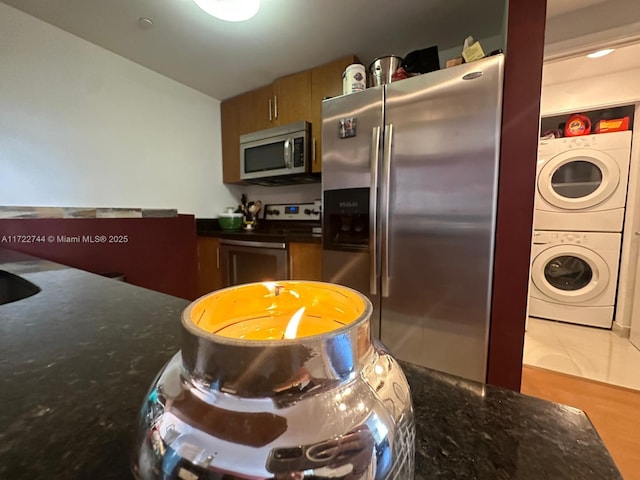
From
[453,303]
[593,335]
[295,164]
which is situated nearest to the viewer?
[453,303]

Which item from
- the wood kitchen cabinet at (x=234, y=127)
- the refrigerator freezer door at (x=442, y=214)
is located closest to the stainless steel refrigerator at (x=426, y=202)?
the refrigerator freezer door at (x=442, y=214)

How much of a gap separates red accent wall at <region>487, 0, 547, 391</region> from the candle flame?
126 cm

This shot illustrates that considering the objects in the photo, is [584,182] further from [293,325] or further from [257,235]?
[293,325]

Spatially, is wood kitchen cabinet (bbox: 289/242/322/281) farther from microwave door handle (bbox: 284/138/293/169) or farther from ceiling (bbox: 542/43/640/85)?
ceiling (bbox: 542/43/640/85)

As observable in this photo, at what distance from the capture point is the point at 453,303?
51.9 inches

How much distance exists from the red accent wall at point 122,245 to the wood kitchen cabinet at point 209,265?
0.42ft

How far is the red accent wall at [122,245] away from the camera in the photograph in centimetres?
155

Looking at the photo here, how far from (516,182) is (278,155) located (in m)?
1.63

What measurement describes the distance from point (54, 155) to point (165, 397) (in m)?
2.23

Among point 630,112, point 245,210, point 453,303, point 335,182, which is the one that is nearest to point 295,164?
point 335,182

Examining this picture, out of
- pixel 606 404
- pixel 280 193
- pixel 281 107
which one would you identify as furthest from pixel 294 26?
pixel 606 404

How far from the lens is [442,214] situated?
4.32ft

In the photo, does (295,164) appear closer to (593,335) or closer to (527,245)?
(527,245)

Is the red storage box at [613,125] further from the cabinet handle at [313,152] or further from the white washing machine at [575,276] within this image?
the cabinet handle at [313,152]
